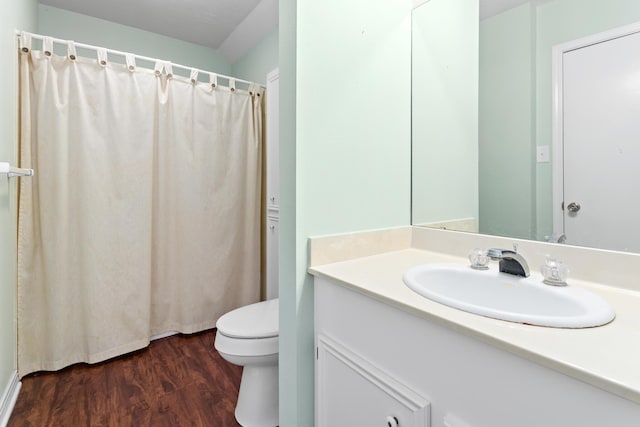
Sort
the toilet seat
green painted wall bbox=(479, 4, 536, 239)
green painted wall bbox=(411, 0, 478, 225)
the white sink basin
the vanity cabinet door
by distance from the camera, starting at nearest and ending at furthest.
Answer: the white sink basin, the vanity cabinet door, green painted wall bbox=(479, 4, 536, 239), green painted wall bbox=(411, 0, 478, 225), the toilet seat

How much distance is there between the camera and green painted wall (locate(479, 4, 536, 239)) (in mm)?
1086

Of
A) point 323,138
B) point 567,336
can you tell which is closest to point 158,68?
point 323,138

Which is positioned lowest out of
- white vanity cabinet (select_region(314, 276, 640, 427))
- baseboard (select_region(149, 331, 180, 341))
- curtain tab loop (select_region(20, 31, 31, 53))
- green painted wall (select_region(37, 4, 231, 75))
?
baseboard (select_region(149, 331, 180, 341))

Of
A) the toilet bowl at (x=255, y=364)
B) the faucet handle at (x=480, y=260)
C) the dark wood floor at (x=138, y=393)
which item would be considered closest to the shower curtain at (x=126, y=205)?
the dark wood floor at (x=138, y=393)

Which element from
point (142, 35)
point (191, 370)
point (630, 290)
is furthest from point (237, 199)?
point (630, 290)

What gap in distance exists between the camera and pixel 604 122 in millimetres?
917

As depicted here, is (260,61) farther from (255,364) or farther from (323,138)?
(255,364)

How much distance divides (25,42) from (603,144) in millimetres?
2647

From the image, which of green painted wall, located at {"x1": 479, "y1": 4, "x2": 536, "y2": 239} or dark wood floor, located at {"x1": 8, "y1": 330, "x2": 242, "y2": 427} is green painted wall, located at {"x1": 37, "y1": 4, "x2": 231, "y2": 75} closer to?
dark wood floor, located at {"x1": 8, "y1": 330, "x2": 242, "y2": 427}

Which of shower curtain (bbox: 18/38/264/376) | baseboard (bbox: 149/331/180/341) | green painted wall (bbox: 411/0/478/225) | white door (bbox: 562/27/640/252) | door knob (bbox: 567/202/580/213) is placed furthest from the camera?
baseboard (bbox: 149/331/180/341)

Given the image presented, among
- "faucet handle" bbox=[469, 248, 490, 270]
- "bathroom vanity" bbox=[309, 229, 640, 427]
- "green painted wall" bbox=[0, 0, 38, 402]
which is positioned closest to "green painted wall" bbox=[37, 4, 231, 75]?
"green painted wall" bbox=[0, 0, 38, 402]

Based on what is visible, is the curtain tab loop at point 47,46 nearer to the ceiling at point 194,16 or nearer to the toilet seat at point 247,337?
the ceiling at point 194,16

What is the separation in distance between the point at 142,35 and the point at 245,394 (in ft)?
9.28

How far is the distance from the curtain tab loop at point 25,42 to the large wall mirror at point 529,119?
2.03m
